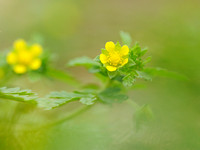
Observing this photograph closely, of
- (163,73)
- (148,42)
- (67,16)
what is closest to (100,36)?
(67,16)

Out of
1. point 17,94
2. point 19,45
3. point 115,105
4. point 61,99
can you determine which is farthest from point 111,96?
point 115,105

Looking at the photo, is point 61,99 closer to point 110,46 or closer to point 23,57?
point 110,46

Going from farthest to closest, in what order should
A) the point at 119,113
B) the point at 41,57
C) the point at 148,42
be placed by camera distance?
the point at 148,42 → the point at 119,113 → the point at 41,57

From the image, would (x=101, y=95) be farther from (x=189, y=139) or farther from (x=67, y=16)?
(x=67, y=16)

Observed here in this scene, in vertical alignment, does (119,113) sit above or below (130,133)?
above

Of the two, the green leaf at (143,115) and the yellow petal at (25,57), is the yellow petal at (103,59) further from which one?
the yellow petal at (25,57)

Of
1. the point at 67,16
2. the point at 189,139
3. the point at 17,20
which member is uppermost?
the point at 67,16

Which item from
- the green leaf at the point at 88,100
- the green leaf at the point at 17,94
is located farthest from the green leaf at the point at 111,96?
the green leaf at the point at 17,94
